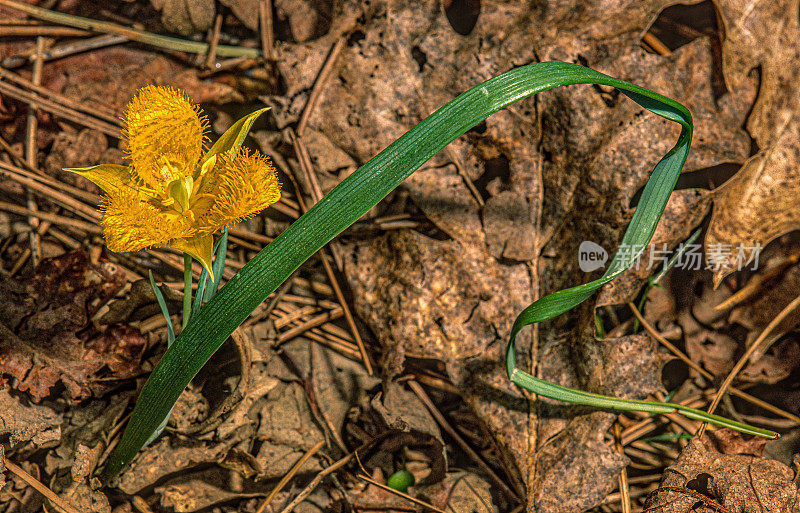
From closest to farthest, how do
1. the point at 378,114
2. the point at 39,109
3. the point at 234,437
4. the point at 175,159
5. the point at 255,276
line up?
the point at 255,276 < the point at 175,159 < the point at 234,437 < the point at 378,114 < the point at 39,109

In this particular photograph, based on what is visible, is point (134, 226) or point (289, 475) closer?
point (134, 226)

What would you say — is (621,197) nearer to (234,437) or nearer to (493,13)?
(493,13)

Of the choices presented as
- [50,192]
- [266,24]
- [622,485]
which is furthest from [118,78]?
[622,485]

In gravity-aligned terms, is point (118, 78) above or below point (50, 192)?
above

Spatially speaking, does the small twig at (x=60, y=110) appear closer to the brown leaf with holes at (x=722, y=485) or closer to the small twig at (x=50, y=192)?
the small twig at (x=50, y=192)

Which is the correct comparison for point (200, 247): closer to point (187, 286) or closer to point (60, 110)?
point (187, 286)

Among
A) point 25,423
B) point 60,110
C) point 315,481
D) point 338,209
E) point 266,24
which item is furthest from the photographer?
point 266,24

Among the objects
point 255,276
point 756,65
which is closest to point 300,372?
point 255,276

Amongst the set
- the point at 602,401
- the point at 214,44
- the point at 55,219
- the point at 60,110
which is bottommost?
the point at 602,401
